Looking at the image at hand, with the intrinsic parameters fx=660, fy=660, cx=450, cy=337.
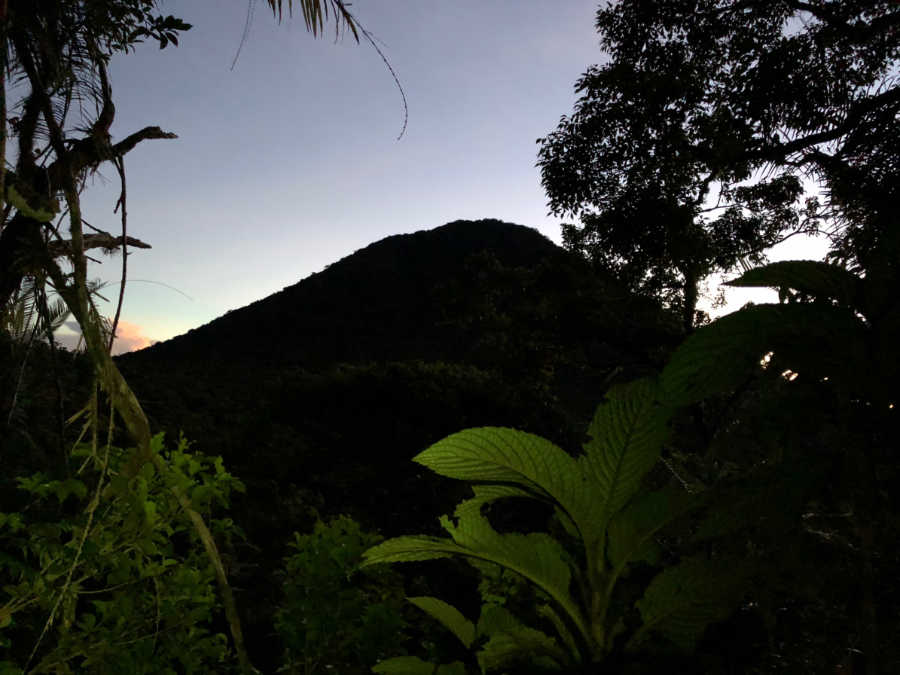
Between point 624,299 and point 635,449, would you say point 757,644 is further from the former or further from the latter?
point 624,299

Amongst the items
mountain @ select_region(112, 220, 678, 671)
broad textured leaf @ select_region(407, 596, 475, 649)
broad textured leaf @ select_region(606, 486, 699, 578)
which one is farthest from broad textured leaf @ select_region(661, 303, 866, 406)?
mountain @ select_region(112, 220, 678, 671)

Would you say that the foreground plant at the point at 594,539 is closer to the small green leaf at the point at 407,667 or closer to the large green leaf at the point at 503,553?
the large green leaf at the point at 503,553

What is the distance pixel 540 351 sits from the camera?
32.0 feet

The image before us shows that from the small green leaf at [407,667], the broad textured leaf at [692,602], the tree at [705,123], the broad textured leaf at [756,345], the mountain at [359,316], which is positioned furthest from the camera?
the mountain at [359,316]

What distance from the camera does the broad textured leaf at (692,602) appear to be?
2.91 ft

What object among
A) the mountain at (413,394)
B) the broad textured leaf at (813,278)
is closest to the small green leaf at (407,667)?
the broad textured leaf at (813,278)

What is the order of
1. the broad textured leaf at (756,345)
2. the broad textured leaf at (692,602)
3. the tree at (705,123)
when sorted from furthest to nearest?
the tree at (705,123) → the broad textured leaf at (692,602) → the broad textured leaf at (756,345)

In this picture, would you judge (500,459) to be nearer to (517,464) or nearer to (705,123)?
(517,464)

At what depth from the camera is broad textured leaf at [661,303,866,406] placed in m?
0.78

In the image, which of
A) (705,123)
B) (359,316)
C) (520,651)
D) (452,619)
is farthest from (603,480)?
(359,316)

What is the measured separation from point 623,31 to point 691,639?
8250mm

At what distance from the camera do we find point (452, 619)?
3.96ft

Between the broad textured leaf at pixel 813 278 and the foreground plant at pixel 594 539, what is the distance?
0.21 m

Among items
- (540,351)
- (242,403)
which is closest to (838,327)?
(540,351)
